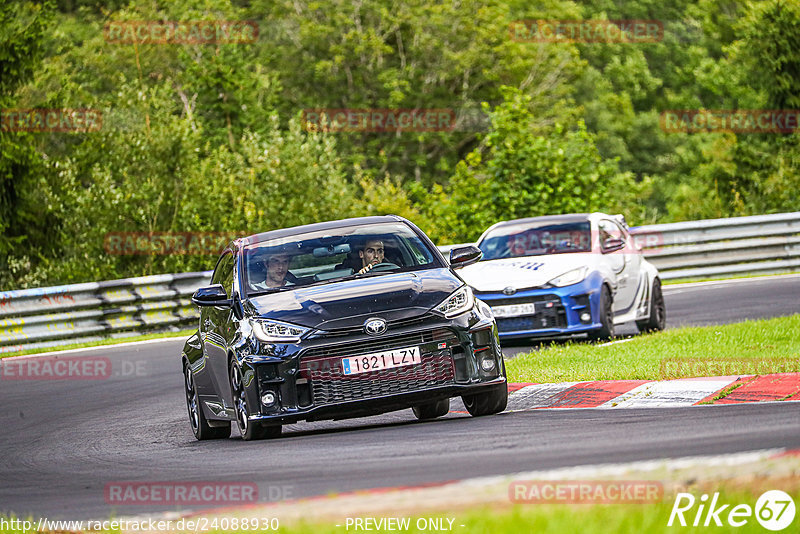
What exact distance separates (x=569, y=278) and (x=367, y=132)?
44.8 m

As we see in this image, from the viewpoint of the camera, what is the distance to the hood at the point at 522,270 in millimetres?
15281

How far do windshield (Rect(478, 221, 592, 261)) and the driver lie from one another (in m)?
6.08

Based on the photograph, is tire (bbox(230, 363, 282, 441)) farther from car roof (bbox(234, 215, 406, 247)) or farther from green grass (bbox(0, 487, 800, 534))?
green grass (bbox(0, 487, 800, 534))

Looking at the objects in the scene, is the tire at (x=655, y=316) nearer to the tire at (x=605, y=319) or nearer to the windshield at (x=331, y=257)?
the tire at (x=605, y=319)

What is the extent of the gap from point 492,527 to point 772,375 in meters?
5.68

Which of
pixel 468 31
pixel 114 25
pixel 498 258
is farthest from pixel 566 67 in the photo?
pixel 498 258

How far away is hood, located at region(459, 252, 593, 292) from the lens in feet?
50.1

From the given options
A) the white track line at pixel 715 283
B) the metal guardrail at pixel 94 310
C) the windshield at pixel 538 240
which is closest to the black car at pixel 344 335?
the windshield at pixel 538 240

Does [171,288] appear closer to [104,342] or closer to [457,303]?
[104,342]


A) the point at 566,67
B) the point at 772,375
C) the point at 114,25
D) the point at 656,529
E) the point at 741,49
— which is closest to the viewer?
the point at 656,529

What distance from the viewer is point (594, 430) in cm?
815

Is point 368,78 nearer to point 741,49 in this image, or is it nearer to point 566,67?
point 566,67

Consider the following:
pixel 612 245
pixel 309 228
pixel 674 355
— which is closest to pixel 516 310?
pixel 612 245

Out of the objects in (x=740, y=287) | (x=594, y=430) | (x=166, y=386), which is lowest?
(x=740, y=287)
